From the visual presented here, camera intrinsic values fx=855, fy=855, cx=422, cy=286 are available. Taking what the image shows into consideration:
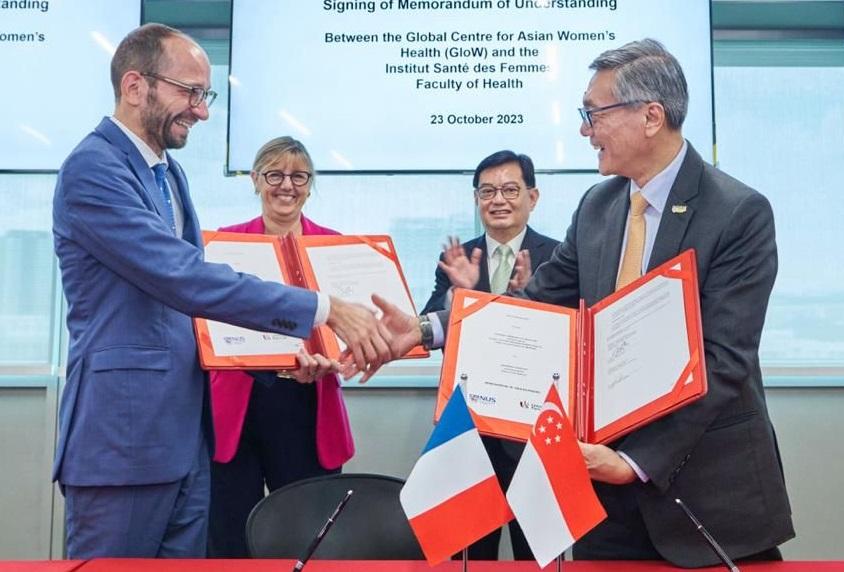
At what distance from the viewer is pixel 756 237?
1.77m

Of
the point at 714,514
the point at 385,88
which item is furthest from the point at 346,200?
the point at 714,514

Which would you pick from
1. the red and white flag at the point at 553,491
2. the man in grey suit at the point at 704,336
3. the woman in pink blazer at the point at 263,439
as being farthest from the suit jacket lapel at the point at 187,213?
the red and white flag at the point at 553,491

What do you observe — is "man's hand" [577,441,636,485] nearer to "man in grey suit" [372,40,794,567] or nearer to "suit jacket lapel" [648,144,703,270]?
"man in grey suit" [372,40,794,567]

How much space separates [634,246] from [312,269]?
109 cm

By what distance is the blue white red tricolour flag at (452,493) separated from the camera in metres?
1.37

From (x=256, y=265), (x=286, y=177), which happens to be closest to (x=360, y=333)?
(x=256, y=265)

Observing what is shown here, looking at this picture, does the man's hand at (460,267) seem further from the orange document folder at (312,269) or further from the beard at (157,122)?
the beard at (157,122)

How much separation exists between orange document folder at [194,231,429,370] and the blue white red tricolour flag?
44.6 inches

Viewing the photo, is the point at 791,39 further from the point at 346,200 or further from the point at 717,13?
the point at 346,200

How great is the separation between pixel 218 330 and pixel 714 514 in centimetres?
142

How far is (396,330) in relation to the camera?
8.09 feet

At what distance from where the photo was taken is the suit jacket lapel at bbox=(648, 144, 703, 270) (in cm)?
184

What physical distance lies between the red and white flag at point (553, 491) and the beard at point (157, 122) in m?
1.37

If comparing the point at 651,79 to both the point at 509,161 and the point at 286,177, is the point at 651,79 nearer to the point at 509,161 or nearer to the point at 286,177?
the point at 509,161
